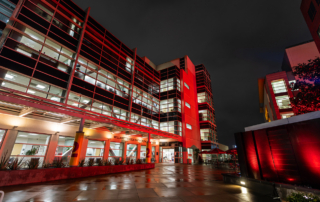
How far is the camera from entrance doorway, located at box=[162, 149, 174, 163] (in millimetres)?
36500

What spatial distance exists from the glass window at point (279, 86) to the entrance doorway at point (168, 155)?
27.7 meters

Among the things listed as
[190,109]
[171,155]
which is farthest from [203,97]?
[171,155]

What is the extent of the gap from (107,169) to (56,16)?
995 inches

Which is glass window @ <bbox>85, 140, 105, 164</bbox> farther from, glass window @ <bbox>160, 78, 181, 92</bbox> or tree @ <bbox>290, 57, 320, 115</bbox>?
tree @ <bbox>290, 57, 320, 115</bbox>

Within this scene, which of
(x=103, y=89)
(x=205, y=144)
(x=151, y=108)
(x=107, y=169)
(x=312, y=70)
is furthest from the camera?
(x=205, y=144)

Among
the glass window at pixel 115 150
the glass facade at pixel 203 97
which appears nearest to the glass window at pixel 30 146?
the glass window at pixel 115 150

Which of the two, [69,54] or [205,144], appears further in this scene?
[205,144]

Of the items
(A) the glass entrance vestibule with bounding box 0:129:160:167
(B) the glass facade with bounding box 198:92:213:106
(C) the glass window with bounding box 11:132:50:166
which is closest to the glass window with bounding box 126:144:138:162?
(A) the glass entrance vestibule with bounding box 0:129:160:167

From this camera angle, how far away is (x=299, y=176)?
23.5 feet

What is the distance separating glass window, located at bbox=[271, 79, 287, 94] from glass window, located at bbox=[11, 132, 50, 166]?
42.8 meters

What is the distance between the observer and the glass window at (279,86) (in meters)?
30.7

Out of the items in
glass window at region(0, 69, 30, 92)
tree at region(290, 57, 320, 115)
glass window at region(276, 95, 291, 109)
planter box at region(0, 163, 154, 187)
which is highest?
glass window at region(276, 95, 291, 109)

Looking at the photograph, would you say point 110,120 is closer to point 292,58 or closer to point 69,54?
point 69,54

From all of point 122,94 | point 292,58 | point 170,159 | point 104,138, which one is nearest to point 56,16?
point 122,94
